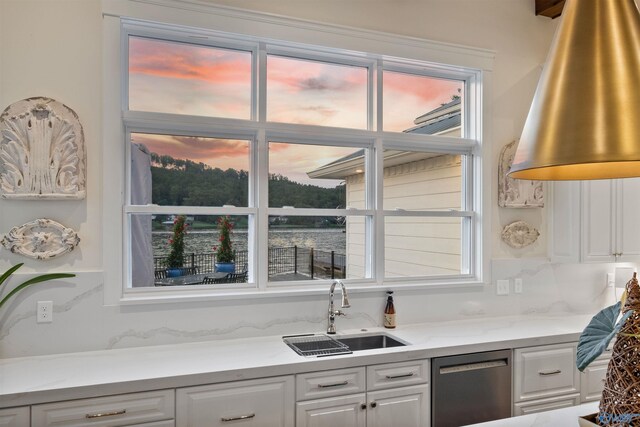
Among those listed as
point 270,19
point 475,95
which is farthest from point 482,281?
point 270,19

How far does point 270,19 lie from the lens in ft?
8.85

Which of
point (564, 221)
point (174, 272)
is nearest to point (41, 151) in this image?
point (174, 272)

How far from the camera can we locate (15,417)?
1779 mm

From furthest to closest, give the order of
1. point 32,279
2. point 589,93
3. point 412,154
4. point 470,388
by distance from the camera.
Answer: point 412,154 < point 470,388 < point 32,279 < point 589,93

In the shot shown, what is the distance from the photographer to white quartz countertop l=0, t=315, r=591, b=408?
6.13 ft

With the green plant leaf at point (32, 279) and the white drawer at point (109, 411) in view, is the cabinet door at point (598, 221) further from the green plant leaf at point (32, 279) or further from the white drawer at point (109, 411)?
the green plant leaf at point (32, 279)

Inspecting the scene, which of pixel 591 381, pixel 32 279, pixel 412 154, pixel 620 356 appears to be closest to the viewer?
pixel 620 356

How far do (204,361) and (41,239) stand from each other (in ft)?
3.43

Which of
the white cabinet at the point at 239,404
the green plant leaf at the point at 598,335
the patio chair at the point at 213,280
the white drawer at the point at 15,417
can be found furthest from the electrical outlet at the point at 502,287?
the white drawer at the point at 15,417

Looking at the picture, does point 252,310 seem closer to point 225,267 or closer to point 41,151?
point 225,267

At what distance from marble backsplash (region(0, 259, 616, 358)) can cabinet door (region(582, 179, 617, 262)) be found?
0.29 meters

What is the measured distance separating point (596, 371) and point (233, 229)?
8.16 feet

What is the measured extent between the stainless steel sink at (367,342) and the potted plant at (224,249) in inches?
32.4

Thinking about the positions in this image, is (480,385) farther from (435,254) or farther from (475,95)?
(475,95)
